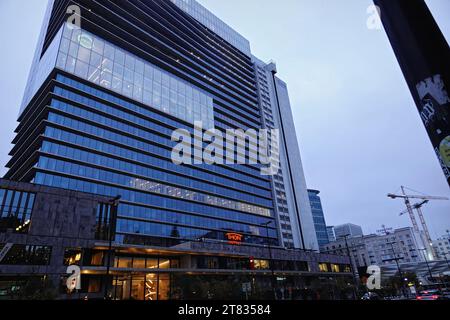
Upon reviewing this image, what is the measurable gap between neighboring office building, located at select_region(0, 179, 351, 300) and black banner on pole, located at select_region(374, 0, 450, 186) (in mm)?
28214

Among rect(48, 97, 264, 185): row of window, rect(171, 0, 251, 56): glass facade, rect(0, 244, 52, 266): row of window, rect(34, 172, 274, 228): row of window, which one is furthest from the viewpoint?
rect(171, 0, 251, 56): glass facade

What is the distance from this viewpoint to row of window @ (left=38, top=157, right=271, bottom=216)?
5955 centimetres

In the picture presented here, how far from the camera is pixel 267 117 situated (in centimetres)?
13125

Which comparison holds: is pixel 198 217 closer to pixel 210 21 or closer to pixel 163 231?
pixel 163 231

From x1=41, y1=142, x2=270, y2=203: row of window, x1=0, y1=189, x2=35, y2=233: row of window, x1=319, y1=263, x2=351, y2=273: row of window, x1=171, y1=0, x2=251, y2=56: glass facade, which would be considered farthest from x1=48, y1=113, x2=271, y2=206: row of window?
x1=171, y1=0, x2=251, y2=56: glass facade

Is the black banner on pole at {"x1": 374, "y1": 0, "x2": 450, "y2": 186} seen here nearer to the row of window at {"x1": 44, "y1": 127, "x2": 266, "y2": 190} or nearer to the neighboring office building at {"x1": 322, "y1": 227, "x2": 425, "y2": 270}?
the row of window at {"x1": 44, "y1": 127, "x2": 266, "y2": 190}

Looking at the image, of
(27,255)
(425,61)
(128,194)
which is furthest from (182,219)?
(425,61)

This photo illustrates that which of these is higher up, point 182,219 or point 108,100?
point 108,100

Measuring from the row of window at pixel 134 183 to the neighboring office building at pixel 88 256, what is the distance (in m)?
14.3

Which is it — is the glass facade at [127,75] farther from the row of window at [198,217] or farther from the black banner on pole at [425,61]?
the black banner on pole at [425,61]

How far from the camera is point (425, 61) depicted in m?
10.4

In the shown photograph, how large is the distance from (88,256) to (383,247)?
561 feet

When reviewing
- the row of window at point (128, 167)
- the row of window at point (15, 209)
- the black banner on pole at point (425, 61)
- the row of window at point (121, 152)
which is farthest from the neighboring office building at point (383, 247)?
the black banner on pole at point (425, 61)
